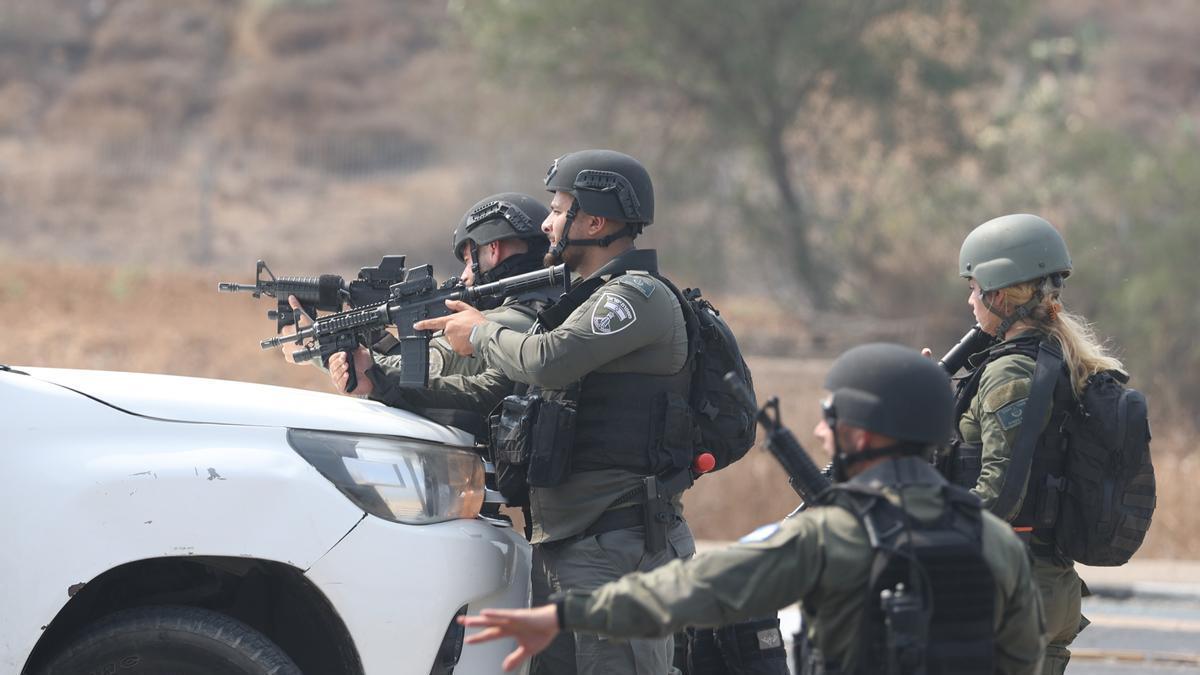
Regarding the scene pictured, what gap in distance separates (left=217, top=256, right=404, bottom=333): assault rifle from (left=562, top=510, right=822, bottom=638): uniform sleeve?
1984 millimetres

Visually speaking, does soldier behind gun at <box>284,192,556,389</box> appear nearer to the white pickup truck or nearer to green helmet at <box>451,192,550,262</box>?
green helmet at <box>451,192,550,262</box>

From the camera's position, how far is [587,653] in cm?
400

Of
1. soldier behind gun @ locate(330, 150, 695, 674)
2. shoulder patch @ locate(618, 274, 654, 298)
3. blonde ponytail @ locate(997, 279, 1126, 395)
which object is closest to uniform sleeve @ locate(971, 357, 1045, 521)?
blonde ponytail @ locate(997, 279, 1126, 395)

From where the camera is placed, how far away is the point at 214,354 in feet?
56.5

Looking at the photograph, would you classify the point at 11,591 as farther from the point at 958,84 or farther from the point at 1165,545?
the point at 958,84

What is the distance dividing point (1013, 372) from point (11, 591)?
263 centimetres

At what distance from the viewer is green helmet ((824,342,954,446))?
2.96 metres

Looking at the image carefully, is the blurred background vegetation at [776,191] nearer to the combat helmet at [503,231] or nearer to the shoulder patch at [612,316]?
the combat helmet at [503,231]

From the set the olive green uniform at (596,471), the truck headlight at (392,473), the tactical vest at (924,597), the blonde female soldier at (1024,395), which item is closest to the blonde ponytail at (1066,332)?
the blonde female soldier at (1024,395)

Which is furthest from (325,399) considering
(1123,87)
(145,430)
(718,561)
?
(1123,87)

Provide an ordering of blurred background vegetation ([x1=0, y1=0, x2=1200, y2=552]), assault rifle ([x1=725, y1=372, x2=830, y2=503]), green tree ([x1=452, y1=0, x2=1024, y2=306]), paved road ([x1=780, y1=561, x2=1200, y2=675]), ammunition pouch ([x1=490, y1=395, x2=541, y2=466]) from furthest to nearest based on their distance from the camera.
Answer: green tree ([x1=452, y1=0, x2=1024, y2=306])
blurred background vegetation ([x1=0, y1=0, x2=1200, y2=552])
paved road ([x1=780, y1=561, x2=1200, y2=675])
ammunition pouch ([x1=490, y1=395, x2=541, y2=466])
assault rifle ([x1=725, y1=372, x2=830, y2=503])

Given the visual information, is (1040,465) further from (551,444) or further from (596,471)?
(551,444)

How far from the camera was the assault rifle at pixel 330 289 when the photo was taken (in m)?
4.68

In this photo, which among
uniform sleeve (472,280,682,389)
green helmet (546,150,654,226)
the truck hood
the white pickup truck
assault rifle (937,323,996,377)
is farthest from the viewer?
assault rifle (937,323,996,377)
